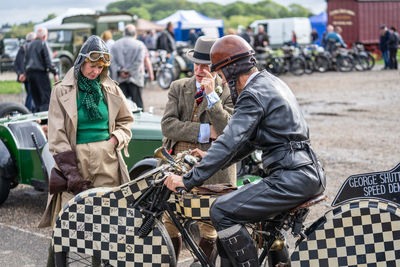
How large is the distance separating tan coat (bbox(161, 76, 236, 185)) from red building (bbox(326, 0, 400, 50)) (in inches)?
1191

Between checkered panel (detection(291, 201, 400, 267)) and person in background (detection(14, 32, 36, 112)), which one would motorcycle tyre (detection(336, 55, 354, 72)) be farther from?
checkered panel (detection(291, 201, 400, 267))

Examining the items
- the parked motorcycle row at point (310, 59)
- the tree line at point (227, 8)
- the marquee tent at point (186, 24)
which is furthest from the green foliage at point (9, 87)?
the tree line at point (227, 8)

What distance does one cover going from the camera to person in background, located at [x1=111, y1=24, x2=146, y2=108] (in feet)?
36.3

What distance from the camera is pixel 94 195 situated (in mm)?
4008

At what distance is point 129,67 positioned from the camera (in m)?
11.1

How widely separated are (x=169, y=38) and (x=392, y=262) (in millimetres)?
19077

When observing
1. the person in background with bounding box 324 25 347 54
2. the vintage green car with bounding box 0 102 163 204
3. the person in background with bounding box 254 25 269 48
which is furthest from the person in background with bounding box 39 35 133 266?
the person in background with bounding box 324 25 347 54

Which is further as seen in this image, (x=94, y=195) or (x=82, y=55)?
(x=82, y=55)

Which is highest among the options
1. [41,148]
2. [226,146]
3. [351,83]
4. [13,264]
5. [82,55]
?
[82,55]

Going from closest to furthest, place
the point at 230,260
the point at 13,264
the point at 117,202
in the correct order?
the point at 230,260 → the point at 117,202 → the point at 13,264

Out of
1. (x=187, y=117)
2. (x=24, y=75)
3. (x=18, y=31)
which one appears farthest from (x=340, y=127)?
(x=18, y=31)

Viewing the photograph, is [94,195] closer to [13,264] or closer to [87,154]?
[87,154]

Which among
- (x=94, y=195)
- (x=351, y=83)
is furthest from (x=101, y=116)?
(x=351, y=83)

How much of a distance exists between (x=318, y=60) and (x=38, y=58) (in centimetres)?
1604
